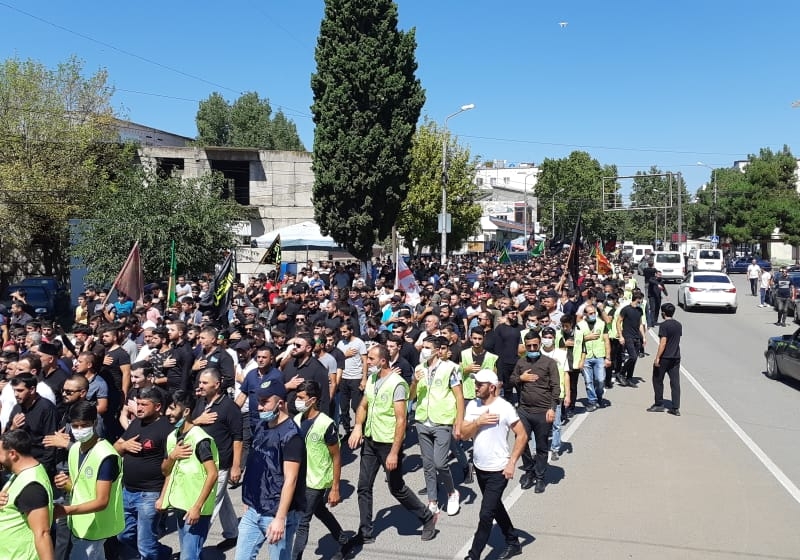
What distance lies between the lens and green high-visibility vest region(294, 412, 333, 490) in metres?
5.75

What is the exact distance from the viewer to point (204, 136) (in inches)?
3174

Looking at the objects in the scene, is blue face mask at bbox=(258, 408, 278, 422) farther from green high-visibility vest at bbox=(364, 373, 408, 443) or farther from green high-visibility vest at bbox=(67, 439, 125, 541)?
green high-visibility vest at bbox=(364, 373, 408, 443)

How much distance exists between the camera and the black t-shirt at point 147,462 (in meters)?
5.62

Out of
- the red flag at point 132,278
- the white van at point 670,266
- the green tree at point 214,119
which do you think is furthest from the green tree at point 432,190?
the green tree at point 214,119

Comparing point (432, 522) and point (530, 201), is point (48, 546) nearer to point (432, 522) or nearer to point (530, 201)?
point (432, 522)

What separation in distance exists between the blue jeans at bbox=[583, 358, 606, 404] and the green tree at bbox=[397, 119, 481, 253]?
29.2 metres

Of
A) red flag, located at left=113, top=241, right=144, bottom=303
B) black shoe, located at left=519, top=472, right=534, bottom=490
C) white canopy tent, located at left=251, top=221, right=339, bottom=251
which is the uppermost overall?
white canopy tent, located at left=251, top=221, right=339, bottom=251

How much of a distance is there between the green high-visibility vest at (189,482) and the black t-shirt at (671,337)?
790 cm

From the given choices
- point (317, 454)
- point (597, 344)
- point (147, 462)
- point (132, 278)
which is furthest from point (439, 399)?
point (132, 278)

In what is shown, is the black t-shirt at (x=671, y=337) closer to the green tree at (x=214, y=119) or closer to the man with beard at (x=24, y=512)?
the man with beard at (x=24, y=512)

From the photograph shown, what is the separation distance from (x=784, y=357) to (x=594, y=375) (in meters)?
4.28

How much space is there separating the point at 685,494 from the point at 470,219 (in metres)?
37.0

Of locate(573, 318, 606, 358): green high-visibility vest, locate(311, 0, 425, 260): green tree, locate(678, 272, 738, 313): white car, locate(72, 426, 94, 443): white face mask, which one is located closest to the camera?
locate(72, 426, 94, 443): white face mask

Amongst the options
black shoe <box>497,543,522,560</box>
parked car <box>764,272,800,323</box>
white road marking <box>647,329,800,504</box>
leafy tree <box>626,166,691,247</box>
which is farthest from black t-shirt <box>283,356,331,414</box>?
leafy tree <box>626,166,691,247</box>
